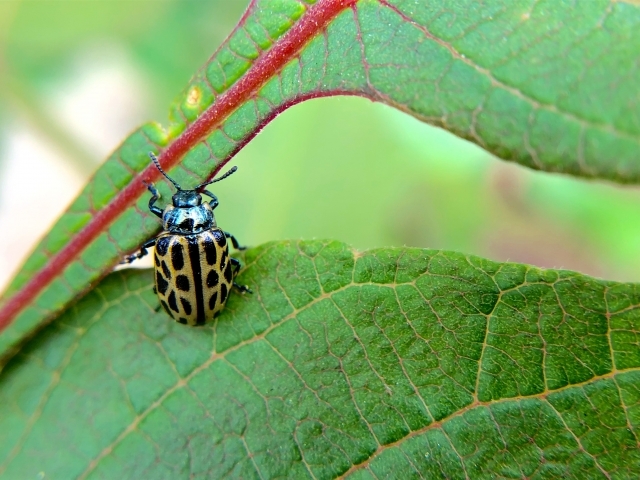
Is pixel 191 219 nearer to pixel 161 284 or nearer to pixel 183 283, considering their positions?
pixel 183 283

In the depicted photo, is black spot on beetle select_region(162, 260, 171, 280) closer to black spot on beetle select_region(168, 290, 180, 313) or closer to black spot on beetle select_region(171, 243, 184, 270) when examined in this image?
black spot on beetle select_region(171, 243, 184, 270)

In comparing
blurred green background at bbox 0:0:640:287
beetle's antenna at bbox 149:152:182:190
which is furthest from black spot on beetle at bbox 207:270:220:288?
blurred green background at bbox 0:0:640:287

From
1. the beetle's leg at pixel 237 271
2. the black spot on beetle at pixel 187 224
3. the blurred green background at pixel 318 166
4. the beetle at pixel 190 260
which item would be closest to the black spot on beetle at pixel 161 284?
the beetle at pixel 190 260

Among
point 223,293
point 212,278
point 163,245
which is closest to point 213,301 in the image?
point 223,293

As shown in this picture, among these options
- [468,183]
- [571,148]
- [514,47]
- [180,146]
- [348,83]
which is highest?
[180,146]

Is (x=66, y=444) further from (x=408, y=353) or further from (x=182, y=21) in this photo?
(x=182, y=21)

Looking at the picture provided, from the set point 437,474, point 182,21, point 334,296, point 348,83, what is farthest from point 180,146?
point 182,21
